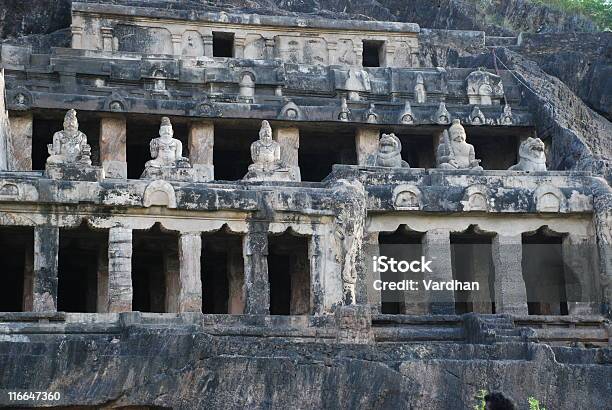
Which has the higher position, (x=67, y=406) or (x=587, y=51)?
(x=587, y=51)

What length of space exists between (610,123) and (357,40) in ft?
30.7

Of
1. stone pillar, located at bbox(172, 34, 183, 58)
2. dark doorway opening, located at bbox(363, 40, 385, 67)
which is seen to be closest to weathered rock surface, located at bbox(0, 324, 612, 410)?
stone pillar, located at bbox(172, 34, 183, 58)

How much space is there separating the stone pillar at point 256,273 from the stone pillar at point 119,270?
2.78 m

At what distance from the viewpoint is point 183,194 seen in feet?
108

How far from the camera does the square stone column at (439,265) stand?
35.2 m

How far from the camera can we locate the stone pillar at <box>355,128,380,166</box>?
4338 cm

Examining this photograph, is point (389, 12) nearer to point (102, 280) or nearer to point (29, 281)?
point (102, 280)

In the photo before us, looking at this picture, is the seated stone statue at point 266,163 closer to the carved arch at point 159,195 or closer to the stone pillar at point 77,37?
the carved arch at point 159,195

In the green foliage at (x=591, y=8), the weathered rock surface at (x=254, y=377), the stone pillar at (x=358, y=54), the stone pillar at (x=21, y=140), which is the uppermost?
the green foliage at (x=591, y=8)

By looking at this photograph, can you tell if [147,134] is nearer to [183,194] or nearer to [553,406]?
[183,194]

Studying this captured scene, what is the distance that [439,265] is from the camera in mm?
35531

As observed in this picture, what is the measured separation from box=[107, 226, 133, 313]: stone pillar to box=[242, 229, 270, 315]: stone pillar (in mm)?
2779

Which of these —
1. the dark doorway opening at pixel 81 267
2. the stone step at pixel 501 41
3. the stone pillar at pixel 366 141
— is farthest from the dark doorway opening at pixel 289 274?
Answer: the stone step at pixel 501 41

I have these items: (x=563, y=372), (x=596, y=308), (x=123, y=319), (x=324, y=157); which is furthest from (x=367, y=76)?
(x=563, y=372)
